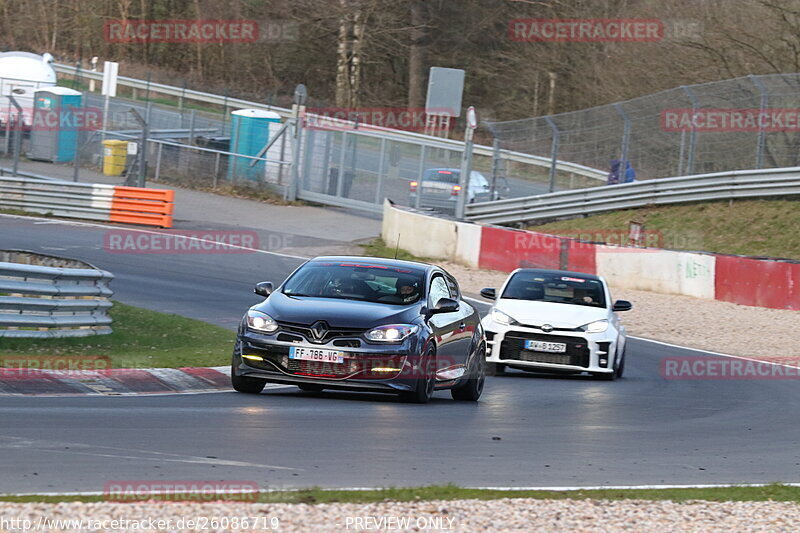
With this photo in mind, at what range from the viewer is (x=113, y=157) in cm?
3594

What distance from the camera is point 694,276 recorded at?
23.9m

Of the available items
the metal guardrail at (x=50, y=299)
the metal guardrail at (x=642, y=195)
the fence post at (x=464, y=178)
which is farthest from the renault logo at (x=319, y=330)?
the metal guardrail at (x=642, y=195)

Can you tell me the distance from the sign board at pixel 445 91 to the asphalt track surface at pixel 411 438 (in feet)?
60.9

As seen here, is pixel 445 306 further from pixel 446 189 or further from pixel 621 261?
pixel 446 189

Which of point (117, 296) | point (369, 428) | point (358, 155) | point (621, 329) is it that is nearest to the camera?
point (369, 428)

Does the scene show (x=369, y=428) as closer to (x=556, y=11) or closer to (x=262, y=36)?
(x=556, y=11)

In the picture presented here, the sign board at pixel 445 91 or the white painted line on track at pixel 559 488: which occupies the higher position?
the sign board at pixel 445 91

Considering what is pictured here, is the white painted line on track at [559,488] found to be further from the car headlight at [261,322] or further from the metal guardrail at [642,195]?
the metal guardrail at [642,195]

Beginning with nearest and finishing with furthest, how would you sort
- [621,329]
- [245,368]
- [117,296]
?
[245,368]
[621,329]
[117,296]

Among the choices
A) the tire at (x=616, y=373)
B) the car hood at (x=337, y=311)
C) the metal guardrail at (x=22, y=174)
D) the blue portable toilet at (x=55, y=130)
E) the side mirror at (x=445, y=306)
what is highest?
the blue portable toilet at (x=55, y=130)

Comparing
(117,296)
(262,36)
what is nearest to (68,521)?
(117,296)

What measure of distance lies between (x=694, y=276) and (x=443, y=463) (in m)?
16.6

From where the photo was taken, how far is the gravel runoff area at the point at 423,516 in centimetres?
580

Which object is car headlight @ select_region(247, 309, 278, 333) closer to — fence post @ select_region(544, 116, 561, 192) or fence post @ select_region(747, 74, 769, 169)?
fence post @ select_region(747, 74, 769, 169)
